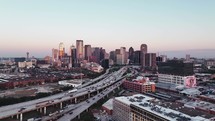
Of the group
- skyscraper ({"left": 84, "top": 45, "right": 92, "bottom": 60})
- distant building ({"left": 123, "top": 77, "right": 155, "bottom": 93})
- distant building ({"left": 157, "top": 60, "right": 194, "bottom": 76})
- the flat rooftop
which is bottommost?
distant building ({"left": 123, "top": 77, "right": 155, "bottom": 93})

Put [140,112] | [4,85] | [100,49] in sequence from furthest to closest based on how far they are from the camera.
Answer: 1. [100,49]
2. [4,85]
3. [140,112]

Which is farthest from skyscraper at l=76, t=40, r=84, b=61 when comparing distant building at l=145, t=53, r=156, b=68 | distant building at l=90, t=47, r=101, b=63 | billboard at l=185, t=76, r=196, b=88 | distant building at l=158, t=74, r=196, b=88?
billboard at l=185, t=76, r=196, b=88

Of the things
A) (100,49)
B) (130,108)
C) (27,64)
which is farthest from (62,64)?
(130,108)

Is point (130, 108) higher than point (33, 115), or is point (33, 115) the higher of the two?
point (130, 108)

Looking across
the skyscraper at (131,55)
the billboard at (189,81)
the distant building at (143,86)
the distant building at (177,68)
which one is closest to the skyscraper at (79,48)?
the skyscraper at (131,55)

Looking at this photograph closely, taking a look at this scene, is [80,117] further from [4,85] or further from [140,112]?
[4,85]

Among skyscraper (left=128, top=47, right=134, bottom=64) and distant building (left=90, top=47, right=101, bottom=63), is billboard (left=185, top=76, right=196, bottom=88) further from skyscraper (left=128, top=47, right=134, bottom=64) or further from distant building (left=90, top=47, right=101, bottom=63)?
distant building (left=90, top=47, right=101, bottom=63)

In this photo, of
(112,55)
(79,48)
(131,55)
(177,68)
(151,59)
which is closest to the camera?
(177,68)

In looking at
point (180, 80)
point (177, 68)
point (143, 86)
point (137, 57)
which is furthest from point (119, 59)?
point (143, 86)

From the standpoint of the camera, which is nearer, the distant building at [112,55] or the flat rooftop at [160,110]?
the flat rooftop at [160,110]

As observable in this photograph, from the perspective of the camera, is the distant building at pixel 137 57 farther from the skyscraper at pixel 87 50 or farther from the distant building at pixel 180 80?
the distant building at pixel 180 80

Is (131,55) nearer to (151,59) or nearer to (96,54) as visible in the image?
(96,54)
